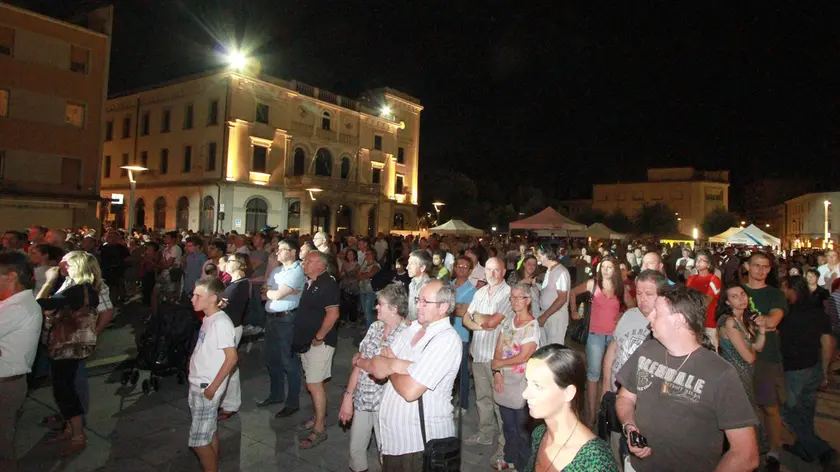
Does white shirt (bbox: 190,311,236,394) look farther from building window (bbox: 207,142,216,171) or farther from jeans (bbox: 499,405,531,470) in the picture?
building window (bbox: 207,142,216,171)

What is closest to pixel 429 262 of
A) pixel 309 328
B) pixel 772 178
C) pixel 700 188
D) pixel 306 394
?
pixel 309 328

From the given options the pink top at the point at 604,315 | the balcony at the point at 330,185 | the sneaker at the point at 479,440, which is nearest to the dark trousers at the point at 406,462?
the sneaker at the point at 479,440

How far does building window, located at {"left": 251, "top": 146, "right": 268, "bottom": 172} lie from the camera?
102ft

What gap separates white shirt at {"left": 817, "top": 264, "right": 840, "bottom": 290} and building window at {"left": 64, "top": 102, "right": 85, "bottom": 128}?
28.7 m

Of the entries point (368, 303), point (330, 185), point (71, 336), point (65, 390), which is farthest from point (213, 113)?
point (65, 390)

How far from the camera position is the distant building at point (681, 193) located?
6244cm

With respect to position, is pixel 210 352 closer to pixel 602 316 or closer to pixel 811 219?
pixel 602 316

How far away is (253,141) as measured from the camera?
1206 inches

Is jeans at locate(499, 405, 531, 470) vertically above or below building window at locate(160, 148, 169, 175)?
below

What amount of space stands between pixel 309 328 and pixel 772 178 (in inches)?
3314

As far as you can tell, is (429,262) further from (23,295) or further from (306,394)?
Answer: (23,295)

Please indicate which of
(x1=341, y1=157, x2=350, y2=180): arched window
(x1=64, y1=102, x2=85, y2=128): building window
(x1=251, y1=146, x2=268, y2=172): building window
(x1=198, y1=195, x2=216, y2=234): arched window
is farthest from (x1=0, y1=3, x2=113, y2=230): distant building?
(x1=341, y1=157, x2=350, y2=180): arched window

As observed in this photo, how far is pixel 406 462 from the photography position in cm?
288

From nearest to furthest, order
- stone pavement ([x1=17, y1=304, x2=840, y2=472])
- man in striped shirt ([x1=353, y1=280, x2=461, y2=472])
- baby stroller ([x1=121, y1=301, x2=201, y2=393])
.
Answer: man in striped shirt ([x1=353, y1=280, x2=461, y2=472]) < stone pavement ([x1=17, y1=304, x2=840, y2=472]) < baby stroller ([x1=121, y1=301, x2=201, y2=393])
